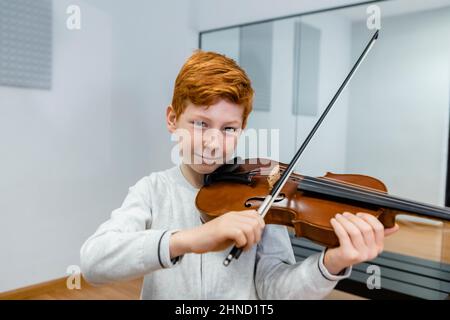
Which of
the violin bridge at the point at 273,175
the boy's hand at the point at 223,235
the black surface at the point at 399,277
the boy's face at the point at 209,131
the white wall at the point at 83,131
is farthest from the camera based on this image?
the white wall at the point at 83,131

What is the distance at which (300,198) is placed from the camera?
0.52m

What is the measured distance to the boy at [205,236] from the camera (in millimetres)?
368

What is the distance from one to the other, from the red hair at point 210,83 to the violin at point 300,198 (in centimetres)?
12

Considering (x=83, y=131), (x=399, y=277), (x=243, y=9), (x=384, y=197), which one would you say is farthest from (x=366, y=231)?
(x=243, y=9)

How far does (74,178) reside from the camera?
154 centimetres

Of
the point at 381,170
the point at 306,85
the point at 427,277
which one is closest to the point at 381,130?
the point at 381,170

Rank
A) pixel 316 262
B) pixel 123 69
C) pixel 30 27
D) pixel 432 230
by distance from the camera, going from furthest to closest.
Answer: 1. pixel 123 69
2. pixel 30 27
3. pixel 432 230
4. pixel 316 262

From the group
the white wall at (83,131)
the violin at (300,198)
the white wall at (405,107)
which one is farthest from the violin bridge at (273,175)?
the white wall at (83,131)

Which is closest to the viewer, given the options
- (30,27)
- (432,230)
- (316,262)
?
(316,262)

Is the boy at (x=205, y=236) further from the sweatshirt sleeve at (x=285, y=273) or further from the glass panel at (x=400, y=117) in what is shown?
the glass panel at (x=400, y=117)

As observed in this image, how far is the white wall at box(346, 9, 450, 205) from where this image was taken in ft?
3.80

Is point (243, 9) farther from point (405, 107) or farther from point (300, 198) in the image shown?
point (300, 198)

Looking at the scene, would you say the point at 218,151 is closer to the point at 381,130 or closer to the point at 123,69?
the point at 381,130
